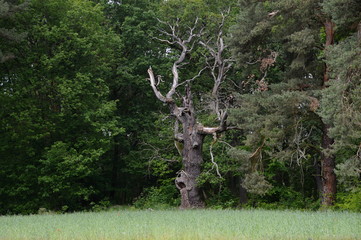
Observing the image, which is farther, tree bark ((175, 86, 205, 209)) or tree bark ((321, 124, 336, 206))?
tree bark ((175, 86, 205, 209))

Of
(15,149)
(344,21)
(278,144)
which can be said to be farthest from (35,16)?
(344,21)

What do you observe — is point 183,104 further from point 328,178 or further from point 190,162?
point 328,178

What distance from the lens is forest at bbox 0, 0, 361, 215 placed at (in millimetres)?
17125

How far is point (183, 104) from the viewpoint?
20484 mm

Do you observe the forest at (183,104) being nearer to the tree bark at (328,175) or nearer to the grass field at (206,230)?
the tree bark at (328,175)

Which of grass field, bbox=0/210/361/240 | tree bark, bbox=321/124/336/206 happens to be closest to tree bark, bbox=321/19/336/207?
tree bark, bbox=321/124/336/206

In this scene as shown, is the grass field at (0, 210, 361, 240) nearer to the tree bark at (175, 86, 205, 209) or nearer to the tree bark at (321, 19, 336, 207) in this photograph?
the tree bark at (321, 19, 336, 207)

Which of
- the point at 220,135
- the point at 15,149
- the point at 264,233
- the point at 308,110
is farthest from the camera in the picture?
the point at 15,149

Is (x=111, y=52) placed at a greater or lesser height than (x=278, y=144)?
greater

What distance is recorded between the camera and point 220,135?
21547 millimetres

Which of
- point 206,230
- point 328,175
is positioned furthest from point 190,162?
point 206,230

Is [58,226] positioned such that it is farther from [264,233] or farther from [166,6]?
[166,6]

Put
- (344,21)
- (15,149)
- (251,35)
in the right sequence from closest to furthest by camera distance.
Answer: (344,21)
(251,35)
(15,149)

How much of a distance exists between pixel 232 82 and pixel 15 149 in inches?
521
